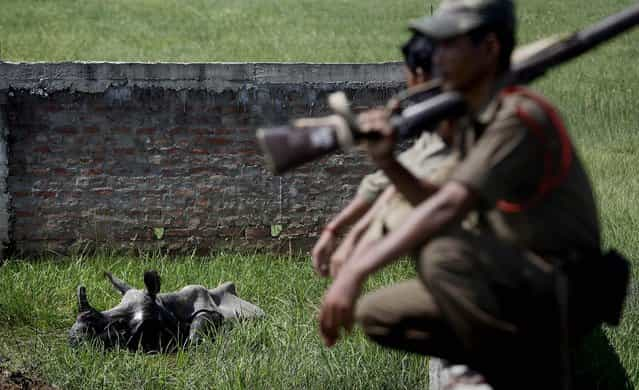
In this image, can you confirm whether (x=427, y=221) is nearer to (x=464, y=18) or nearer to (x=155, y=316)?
(x=464, y=18)

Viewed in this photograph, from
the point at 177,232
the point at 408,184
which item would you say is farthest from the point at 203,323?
the point at 408,184

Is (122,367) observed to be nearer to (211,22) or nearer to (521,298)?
(521,298)

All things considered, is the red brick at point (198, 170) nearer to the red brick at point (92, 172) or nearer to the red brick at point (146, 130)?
the red brick at point (146, 130)

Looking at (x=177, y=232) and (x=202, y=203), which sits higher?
(x=202, y=203)

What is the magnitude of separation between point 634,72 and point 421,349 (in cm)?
1449

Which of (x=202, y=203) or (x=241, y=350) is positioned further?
(x=202, y=203)

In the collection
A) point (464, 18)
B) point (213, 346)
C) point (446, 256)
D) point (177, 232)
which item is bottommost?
point (177, 232)

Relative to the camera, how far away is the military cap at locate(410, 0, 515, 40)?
275 centimetres

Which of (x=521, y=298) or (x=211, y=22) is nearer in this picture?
(x=521, y=298)

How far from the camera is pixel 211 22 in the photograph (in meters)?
20.9

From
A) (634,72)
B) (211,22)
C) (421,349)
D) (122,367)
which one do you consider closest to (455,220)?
(421,349)

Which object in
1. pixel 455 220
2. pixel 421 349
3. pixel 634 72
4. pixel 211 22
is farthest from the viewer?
pixel 211 22

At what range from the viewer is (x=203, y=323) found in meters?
6.57

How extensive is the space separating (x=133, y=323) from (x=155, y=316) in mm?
144
